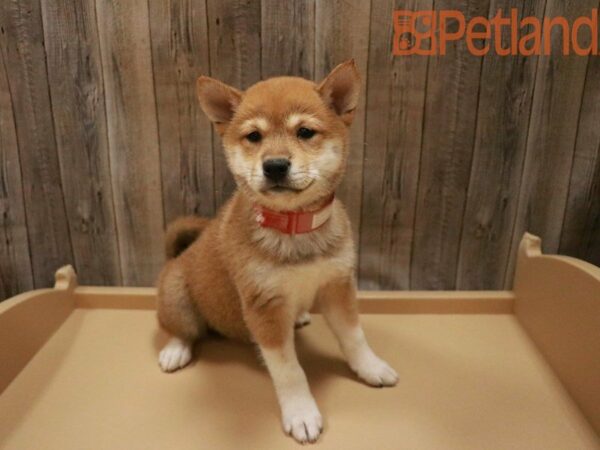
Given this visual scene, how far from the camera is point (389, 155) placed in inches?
66.4

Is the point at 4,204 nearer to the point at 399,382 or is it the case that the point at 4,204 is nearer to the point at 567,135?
the point at 399,382

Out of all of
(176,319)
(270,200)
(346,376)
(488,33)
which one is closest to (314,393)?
(346,376)

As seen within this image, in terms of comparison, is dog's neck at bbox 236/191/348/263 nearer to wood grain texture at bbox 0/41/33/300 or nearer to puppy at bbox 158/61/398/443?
puppy at bbox 158/61/398/443

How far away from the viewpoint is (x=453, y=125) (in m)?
1.64

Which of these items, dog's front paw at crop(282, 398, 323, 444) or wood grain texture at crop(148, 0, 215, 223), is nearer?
dog's front paw at crop(282, 398, 323, 444)

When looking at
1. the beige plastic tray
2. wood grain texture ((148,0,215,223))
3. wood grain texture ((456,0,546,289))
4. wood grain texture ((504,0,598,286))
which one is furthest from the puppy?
wood grain texture ((504,0,598,286))

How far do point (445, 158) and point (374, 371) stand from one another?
2.55ft

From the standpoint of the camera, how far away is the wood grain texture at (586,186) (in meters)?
1.59

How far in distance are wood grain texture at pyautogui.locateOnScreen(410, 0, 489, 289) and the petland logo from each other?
0.02 m

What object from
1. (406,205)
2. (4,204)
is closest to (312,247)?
(406,205)

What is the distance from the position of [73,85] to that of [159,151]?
347 millimetres

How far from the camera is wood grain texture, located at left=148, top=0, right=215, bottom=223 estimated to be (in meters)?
1.54

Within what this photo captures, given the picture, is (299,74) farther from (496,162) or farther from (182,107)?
(496,162)

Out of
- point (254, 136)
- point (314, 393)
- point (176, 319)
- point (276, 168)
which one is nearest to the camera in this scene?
point (276, 168)
